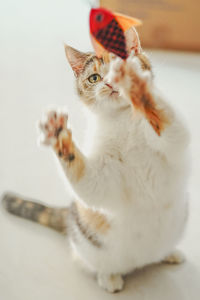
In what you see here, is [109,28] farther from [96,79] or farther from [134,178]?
[134,178]

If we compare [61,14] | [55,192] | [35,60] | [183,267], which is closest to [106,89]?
[183,267]

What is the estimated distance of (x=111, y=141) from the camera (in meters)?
1.03

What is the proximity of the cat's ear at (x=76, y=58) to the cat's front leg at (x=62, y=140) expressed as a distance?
19 cm

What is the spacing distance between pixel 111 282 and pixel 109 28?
0.87 metres

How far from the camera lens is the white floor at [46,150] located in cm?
126

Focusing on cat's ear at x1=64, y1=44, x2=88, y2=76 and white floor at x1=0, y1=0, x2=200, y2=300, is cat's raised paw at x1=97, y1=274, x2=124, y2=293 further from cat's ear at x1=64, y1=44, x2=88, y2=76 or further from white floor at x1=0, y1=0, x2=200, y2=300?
cat's ear at x1=64, y1=44, x2=88, y2=76

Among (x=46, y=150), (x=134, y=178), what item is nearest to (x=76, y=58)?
(x=134, y=178)

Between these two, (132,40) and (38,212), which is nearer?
(132,40)

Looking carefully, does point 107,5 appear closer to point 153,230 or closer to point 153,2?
point 153,2

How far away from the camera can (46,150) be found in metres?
1.83

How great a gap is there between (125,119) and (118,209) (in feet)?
0.85

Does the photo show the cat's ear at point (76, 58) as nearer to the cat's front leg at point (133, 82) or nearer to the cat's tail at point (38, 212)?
the cat's front leg at point (133, 82)

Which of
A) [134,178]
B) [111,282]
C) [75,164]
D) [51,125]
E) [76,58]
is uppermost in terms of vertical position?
Answer: [76,58]

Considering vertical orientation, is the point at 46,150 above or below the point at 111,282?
above
